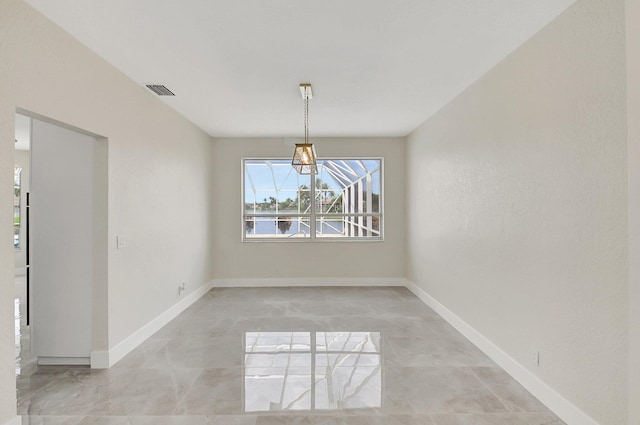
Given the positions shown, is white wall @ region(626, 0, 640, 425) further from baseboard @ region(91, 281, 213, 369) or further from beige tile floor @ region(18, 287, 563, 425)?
baseboard @ region(91, 281, 213, 369)

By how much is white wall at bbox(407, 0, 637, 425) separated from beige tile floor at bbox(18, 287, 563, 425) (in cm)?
45

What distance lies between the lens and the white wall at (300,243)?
6273 mm

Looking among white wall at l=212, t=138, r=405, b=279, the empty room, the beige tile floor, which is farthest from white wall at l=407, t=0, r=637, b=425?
white wall at l=212, t=138, r=405, b=279

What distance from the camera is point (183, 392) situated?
2631mm

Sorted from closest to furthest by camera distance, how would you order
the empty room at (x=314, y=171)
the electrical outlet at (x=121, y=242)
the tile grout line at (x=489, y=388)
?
1. the empty room at (x=314, y=171)
2. the tile grout line at (x=489, y=388)
3. the electrical outlet at (x=121, y=242)

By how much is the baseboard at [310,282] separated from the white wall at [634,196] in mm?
4896

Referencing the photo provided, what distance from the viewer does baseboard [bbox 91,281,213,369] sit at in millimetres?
3037

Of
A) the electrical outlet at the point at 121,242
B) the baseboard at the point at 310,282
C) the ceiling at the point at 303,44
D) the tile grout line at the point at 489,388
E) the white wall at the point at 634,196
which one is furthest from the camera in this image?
the baseboard at the point at 310,282

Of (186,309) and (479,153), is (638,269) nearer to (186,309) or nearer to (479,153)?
(479,153)

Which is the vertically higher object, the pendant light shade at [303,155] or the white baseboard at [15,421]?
the pendant light shade at [303,155]

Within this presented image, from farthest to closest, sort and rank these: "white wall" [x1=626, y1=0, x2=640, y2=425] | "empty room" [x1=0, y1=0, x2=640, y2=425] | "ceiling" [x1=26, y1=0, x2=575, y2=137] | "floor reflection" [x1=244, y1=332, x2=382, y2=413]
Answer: "floor reflection" [x1=244, y1=332, x2=382, y2=413], "ceiling" [x1=26, y1=0, x2=575, y2=137], "empty room" [x1=0, y1=0, x2=640, y2=425], "white wall" [x1=626, y1=0, x2=640, y2=425]

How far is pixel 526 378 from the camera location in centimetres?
263

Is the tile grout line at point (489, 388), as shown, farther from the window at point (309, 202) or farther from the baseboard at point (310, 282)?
the window at point (309, 202)

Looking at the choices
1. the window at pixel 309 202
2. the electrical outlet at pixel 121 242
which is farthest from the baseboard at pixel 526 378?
the electrical outlet at pixel 121 242
